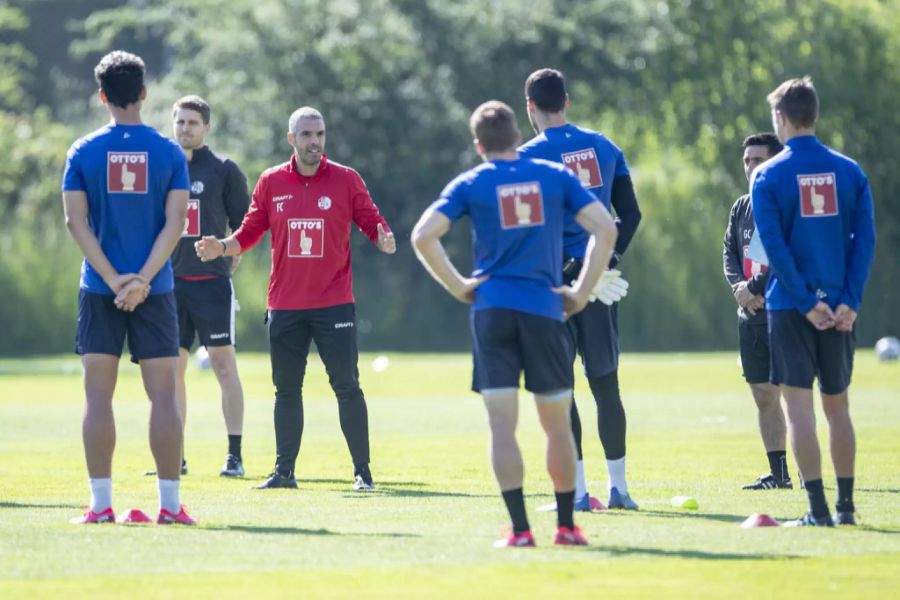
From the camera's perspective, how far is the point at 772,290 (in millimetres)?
9398

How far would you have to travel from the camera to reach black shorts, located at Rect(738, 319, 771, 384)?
1227cm

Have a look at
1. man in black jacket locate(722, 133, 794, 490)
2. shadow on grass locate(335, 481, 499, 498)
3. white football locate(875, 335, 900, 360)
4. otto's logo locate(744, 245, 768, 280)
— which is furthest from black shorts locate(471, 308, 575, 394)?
white football locate(875, 335, 900, 360)

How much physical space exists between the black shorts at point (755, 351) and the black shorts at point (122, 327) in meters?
4.46

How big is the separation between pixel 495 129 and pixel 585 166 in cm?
193

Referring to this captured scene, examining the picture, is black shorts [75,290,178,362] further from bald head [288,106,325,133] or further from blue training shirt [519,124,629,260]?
bald head [288,106,325,133]

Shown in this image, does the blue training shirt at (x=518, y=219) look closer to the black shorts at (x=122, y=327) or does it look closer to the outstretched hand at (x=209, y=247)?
the black shorts at (x=122, y=327)

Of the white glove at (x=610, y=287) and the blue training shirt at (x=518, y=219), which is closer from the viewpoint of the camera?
the blue training shirt at (x=518, y=219)

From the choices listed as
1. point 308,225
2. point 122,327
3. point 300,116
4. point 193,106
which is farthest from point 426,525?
point 193,106

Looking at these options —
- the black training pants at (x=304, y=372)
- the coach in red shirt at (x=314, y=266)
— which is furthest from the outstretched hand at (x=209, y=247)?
the black training pants at (x=304, y=372)

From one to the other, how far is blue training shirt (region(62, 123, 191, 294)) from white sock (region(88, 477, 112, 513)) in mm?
998

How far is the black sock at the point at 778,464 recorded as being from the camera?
39.4 feet

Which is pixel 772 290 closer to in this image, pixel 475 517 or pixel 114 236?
pixel 475 517

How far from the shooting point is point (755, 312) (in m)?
12.1

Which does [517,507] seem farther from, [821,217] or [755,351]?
[755,351]
